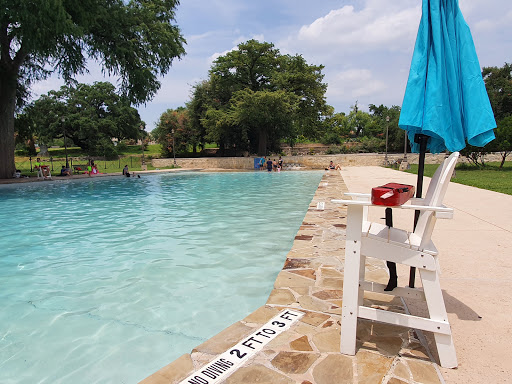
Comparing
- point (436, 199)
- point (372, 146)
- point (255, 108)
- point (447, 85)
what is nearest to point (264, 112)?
point (255, 108)

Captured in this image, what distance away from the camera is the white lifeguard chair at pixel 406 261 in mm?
1996

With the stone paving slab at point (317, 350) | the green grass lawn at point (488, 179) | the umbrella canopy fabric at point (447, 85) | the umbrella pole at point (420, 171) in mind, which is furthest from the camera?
the green grass lawn at point (488, 179)

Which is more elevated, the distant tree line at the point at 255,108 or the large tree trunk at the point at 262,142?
the distant tree line at the point at 255,108

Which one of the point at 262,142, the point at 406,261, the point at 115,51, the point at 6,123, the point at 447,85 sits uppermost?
the point at 115,51

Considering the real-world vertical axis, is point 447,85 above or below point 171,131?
below

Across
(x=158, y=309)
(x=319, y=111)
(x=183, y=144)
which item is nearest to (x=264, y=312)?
(x=158, y=309)

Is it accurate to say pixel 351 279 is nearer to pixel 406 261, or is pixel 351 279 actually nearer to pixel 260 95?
pixel 406 261

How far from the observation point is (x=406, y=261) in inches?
81.3

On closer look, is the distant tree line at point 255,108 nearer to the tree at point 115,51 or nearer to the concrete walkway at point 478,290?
the tree at point 115,51

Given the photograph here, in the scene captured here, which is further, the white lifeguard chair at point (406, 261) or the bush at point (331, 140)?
the bush at point (331, 140)

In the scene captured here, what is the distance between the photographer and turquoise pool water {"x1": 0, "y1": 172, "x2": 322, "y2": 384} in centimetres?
269

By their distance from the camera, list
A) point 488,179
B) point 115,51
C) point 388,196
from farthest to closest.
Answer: point 115,51
point 488,179
point 388,196

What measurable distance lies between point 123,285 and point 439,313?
11.6 ft

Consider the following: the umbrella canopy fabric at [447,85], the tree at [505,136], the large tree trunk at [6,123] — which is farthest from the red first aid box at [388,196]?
the large tree trunk at [6,123]
